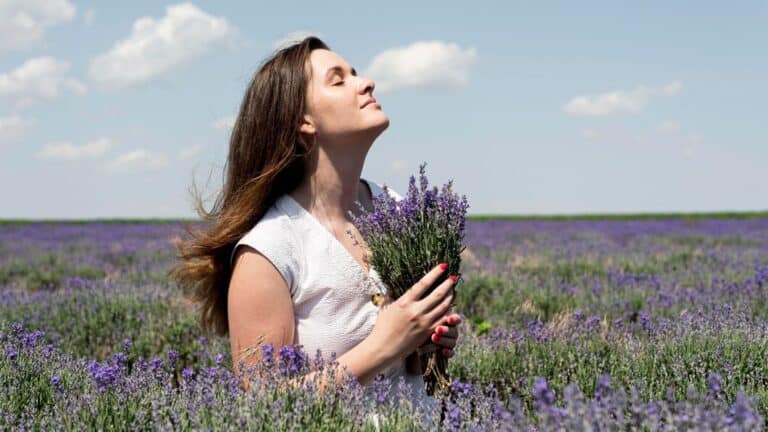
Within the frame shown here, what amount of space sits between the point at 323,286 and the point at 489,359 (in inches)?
51.4

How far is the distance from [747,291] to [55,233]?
13821 mm

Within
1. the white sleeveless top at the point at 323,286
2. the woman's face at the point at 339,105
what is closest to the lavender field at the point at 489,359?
the white sleeveless top at the point at 323,286

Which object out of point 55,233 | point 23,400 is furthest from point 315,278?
point 55,233

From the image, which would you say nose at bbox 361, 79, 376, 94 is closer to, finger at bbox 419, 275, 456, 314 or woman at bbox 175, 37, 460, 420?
woman at bbox 175, 37, 460, 420

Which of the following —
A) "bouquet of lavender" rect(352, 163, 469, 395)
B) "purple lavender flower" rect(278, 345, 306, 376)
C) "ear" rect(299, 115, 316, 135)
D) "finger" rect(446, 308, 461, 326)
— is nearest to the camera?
"purple lavender flower" rect(278, 345, 306, 376)

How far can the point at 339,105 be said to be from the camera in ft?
8.95

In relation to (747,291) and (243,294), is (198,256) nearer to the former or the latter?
(243,294)

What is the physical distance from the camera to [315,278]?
2713mm

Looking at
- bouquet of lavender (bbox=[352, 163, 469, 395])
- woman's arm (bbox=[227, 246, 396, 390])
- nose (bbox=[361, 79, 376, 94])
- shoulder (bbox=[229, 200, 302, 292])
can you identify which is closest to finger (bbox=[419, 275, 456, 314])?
bouquet of lavender (bbox=[352, 163, 469, 395])

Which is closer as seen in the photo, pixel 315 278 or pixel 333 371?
pixel 333 371

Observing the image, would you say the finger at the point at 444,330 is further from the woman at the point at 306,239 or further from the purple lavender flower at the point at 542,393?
the purple lavender flower at the point at 542,393

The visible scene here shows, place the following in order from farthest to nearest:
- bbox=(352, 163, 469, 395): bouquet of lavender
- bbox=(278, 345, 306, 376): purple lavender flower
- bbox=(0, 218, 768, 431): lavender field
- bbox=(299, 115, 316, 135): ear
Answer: bbox=(299, 115, 316, 135): ear
bbox=(352, 163, 469, 395): bouquet of lavender
bbox=(278, 345, 306, 376): purple lavender flower
bbox=(0, 218, 768, 431): lavender field

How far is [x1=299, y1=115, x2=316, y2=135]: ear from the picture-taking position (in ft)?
9.29

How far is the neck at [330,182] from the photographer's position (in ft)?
9.37
